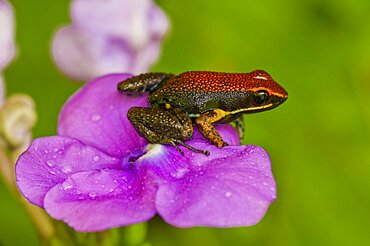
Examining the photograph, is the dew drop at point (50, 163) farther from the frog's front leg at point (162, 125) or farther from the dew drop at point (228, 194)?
the dew drop at point (228, 194)

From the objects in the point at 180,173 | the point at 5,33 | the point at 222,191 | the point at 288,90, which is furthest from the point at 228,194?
the point at 288,90

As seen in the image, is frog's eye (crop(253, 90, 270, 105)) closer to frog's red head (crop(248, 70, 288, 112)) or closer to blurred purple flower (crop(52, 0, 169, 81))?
frog's red head (crop(248, 70, 288, 112))

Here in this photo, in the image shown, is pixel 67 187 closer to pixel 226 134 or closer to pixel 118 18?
pixel 226 134

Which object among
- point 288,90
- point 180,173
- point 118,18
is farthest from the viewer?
point 288,90

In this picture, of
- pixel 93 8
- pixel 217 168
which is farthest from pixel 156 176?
Result: pixel 93 8

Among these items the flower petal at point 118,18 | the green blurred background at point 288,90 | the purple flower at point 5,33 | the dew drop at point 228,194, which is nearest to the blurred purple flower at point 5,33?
the purple flower at point 5,33

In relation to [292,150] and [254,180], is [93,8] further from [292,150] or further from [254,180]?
[292,150]

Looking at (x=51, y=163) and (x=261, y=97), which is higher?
(x=261, y=97)
